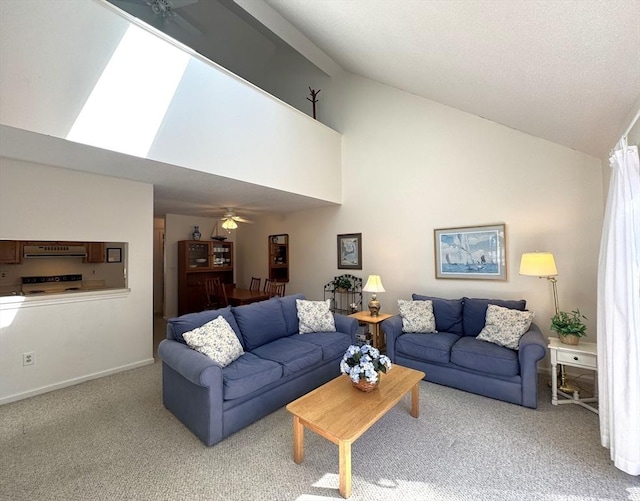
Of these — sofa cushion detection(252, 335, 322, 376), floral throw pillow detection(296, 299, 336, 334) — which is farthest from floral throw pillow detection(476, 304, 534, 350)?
sofa cushion detection(252, 335, 322, 376)

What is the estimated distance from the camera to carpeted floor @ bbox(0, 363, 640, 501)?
1.76 m

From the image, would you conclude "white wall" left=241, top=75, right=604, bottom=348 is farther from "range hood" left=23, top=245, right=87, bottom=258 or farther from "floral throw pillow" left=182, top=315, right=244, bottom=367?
"range hood" left=23, top=245, right=87, bottom=258

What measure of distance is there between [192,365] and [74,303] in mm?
2093

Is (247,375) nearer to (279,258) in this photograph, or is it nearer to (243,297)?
(243,297)

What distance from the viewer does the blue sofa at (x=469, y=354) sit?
269cm

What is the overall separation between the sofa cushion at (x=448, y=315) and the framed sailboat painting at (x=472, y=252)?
0.56 meters

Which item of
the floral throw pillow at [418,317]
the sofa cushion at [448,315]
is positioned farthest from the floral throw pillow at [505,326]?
the floral throw pillow at [418,317]

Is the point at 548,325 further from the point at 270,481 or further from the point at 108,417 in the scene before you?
the point at 108,417

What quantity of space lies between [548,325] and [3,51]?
5.64m

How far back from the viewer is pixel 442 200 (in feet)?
13.8

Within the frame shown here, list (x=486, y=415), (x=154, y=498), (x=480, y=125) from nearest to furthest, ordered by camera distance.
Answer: (x=154, y=498)
(x=486, y=415)
(x=480, y=125)

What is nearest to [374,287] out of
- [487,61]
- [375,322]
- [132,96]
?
[375,322]

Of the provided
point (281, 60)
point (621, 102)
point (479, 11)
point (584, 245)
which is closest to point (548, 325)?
point (584, 245)

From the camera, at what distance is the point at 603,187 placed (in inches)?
122
